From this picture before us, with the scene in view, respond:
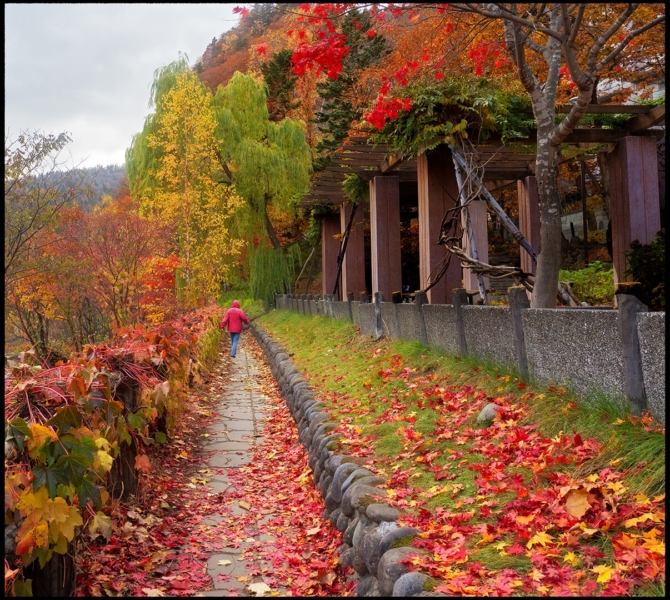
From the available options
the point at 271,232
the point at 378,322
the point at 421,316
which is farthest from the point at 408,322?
the point at 271,232

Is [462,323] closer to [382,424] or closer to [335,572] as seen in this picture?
[382,424]

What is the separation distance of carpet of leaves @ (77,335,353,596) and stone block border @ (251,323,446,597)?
0.59 ft

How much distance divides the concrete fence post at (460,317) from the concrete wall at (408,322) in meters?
1.55

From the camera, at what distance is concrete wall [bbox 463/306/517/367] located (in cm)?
597

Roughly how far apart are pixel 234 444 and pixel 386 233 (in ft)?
23.8

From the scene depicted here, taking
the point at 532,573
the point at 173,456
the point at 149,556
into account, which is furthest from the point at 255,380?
the point at 532,573

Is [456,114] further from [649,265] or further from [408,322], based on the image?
[649,265]

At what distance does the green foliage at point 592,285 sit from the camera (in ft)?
41.1

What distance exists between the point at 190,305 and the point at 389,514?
48.6 feet

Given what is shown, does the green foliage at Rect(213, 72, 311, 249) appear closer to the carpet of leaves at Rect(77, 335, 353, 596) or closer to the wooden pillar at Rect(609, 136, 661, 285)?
the wooden pillar at Rect(609, 136, 661, 285)

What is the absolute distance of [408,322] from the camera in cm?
919

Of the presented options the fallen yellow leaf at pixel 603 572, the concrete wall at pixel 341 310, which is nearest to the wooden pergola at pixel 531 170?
the concrete wall at pixel 341 310

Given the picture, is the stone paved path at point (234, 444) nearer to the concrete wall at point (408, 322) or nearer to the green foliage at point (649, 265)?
the concrete wall at point (408, 322)

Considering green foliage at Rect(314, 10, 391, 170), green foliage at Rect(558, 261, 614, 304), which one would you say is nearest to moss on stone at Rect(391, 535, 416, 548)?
green foliage at Rect(558, 261, 614, 304)
